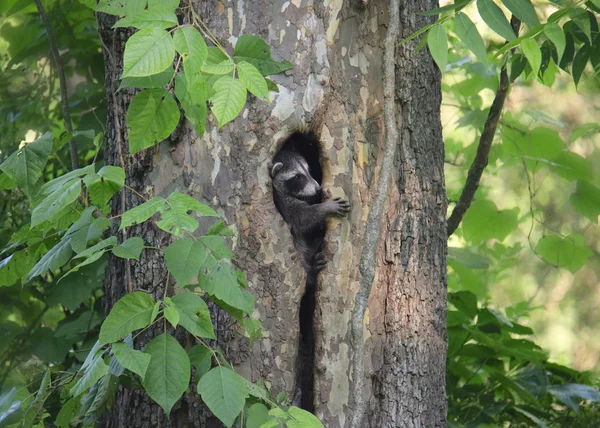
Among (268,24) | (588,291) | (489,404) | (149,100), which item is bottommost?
(588,291)

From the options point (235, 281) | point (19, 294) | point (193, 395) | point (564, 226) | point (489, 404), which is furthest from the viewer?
point (564, 226)

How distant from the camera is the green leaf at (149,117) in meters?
2.28

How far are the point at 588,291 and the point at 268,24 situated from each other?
7.16 metres

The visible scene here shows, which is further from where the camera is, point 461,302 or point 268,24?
point 461,302

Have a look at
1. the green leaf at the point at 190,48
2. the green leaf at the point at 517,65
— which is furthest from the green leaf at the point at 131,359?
the green leaf at the point at 517,65

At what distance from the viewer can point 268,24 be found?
8.71 feet

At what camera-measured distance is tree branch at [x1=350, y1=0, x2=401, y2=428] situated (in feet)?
8.32

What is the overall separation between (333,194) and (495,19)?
0.87 metres

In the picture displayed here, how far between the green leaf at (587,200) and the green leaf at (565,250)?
350mm

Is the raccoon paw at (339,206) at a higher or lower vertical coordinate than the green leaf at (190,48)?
lower

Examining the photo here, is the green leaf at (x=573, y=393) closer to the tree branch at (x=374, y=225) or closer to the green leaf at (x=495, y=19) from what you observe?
the tree branch at (x=374, y=225)

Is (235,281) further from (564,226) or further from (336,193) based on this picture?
(564,226)

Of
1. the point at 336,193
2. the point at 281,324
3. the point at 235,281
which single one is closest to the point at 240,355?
the point at 281,324

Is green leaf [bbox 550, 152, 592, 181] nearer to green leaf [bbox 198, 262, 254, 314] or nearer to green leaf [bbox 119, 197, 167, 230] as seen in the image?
green leaf [bbox 198, 262, 254, 314]
